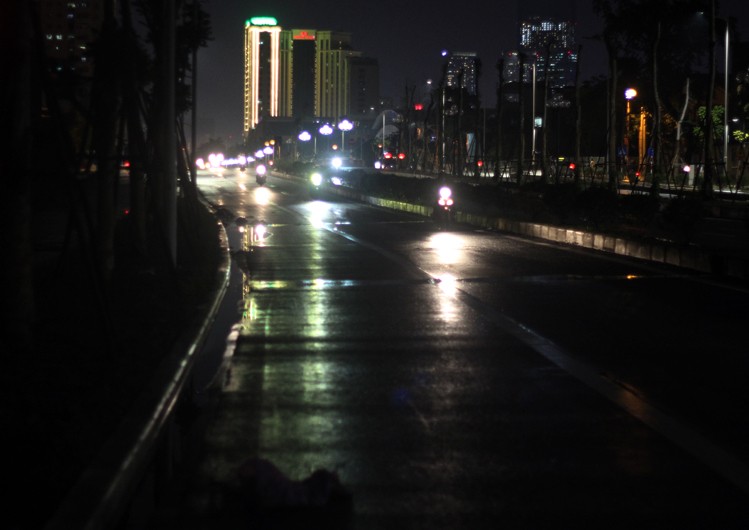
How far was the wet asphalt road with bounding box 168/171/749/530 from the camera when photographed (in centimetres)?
591

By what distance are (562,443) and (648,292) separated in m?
9.10

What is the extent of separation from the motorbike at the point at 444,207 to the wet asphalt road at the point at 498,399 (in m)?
15.7

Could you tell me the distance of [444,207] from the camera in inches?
1323

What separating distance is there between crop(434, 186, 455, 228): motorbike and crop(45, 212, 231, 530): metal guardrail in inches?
950

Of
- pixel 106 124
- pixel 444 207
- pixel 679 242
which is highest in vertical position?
pixel 106 124

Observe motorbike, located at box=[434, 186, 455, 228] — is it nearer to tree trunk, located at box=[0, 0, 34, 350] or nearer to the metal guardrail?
the metal guardrail

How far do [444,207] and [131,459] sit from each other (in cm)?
2789

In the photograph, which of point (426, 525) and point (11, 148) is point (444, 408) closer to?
point (426, 525)

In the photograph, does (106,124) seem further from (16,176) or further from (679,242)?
(679,242)

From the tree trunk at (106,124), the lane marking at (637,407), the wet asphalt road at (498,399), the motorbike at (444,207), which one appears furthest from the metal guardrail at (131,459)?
the motorbike at (444,207)

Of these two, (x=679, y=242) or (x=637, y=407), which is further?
(x=679, y=242)

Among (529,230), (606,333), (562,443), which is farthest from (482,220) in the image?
(562,443)

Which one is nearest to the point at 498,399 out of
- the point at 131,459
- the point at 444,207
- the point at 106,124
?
the point at 131,459

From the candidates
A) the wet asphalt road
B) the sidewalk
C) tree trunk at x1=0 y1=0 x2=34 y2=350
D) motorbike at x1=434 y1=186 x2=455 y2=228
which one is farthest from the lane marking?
motorbike at x1=434 y1=186 x2=455 y2=228
